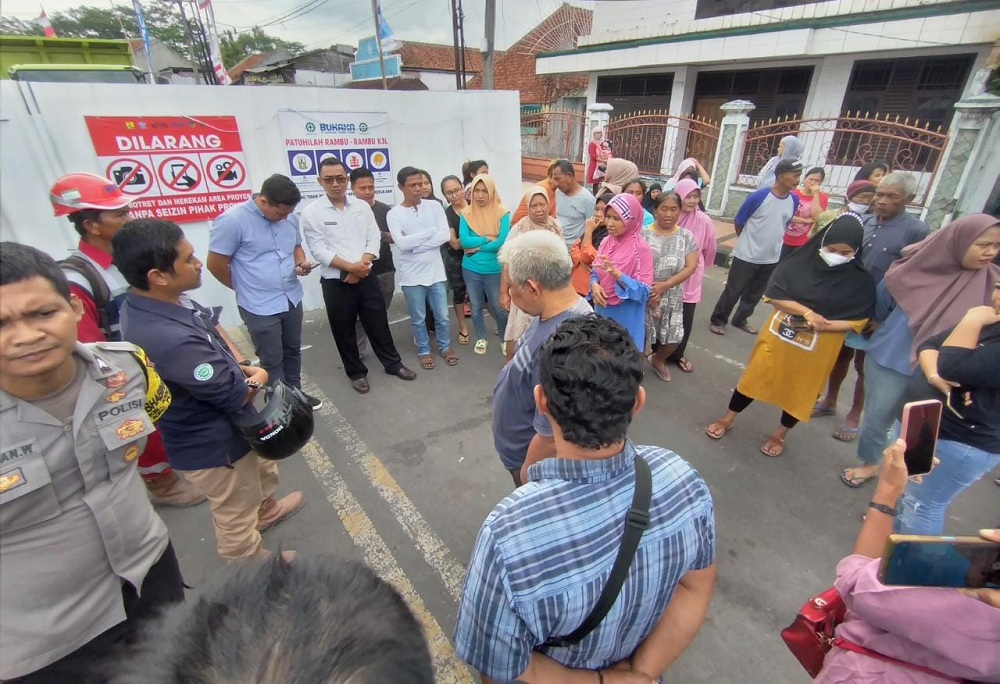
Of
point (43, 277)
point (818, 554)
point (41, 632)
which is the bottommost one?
point (818, 554)

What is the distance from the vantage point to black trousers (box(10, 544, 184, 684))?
4.35 ft

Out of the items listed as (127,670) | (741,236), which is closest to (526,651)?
(127,670)

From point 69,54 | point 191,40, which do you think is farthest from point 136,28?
point 69,54

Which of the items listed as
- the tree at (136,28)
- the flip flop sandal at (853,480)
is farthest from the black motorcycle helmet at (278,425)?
the tree at (136,28)

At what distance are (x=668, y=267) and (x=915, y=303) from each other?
1.60 metres

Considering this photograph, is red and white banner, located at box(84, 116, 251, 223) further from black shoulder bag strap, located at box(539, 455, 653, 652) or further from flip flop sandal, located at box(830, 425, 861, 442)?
flip flop sandal, located at box(830, 425, 861, 442)

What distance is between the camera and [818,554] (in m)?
2.54

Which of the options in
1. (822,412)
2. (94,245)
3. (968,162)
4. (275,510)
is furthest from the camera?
(968,162)

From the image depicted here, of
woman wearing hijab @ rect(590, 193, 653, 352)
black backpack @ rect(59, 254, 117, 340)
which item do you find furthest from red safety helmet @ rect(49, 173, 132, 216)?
woman wearing hijab @ rect(590, 193, 653, 352)

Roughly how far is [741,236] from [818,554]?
10.7 feet

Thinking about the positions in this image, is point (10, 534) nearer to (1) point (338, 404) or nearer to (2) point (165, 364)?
(2) point (165, 364)

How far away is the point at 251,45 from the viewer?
128ft

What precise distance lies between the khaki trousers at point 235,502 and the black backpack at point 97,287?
100 cm

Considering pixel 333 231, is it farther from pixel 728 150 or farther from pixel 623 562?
pixel 728 150
